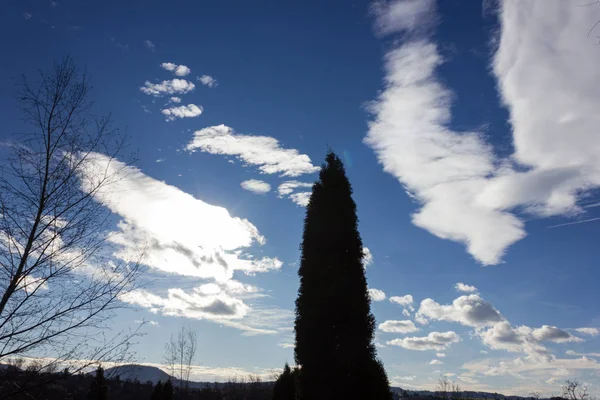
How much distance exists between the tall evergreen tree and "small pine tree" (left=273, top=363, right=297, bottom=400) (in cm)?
908

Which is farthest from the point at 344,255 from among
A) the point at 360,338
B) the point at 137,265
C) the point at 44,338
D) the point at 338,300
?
the point at 44,338

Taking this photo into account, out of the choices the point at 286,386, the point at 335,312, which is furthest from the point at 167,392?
the point at 335,312

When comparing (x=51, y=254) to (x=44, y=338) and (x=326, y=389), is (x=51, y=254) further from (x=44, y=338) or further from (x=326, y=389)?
(x=326, y=389)

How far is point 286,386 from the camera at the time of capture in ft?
69.9

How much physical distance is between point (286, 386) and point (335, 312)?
10.7 metres

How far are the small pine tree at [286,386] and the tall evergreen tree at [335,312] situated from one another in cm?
908

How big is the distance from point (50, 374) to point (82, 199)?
7.98ft

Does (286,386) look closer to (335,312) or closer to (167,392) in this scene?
(335,312)

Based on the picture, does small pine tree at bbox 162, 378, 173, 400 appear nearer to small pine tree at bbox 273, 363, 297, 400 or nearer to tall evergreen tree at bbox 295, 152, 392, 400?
small pine tree at bbox 273, 363, 297, 400

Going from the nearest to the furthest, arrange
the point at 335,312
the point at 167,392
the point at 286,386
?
the point at 335,312 < the point at 286,386 < the point at 167,392

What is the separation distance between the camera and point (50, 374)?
4957mm

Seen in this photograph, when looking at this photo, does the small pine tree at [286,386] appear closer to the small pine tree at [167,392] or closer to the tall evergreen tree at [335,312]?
the tall evergreen tree at [335,312]

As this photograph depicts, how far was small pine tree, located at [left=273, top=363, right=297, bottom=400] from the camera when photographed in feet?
69.0

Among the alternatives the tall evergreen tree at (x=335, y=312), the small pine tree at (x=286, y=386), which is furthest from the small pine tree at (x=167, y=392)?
the tall evergreen tree at (x=335, y=312)
